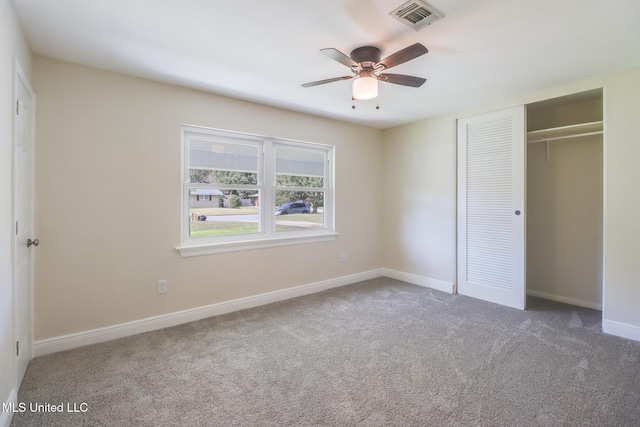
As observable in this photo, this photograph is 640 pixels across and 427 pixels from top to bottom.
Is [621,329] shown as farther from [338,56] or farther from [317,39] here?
[317,39]

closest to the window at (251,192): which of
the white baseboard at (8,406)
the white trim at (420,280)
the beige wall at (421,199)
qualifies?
the beige wall at (421,199)

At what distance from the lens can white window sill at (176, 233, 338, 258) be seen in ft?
10.1

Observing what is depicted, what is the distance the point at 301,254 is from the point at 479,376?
2.37 meters

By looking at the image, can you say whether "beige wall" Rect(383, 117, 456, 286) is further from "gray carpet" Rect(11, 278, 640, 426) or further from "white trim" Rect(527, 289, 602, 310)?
"gray carpet" Rect(11, 278, 640, 426)

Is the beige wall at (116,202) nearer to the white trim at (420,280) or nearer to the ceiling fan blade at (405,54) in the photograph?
the ceiling fan blade at (405,54)

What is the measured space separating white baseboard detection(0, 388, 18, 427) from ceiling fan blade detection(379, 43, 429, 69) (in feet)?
9.85

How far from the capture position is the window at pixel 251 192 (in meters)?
3.23

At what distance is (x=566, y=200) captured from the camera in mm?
3619

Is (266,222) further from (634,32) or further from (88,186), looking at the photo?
(634,32)

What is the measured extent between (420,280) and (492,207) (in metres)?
1.42

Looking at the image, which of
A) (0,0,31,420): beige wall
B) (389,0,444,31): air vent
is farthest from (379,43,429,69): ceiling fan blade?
(0,0,31,420): beige wall

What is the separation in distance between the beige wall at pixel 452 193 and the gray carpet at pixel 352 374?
61 cm

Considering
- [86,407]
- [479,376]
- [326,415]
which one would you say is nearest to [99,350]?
[86,407]

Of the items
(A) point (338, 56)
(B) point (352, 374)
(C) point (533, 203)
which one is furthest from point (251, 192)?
(C) point (533, 203)
